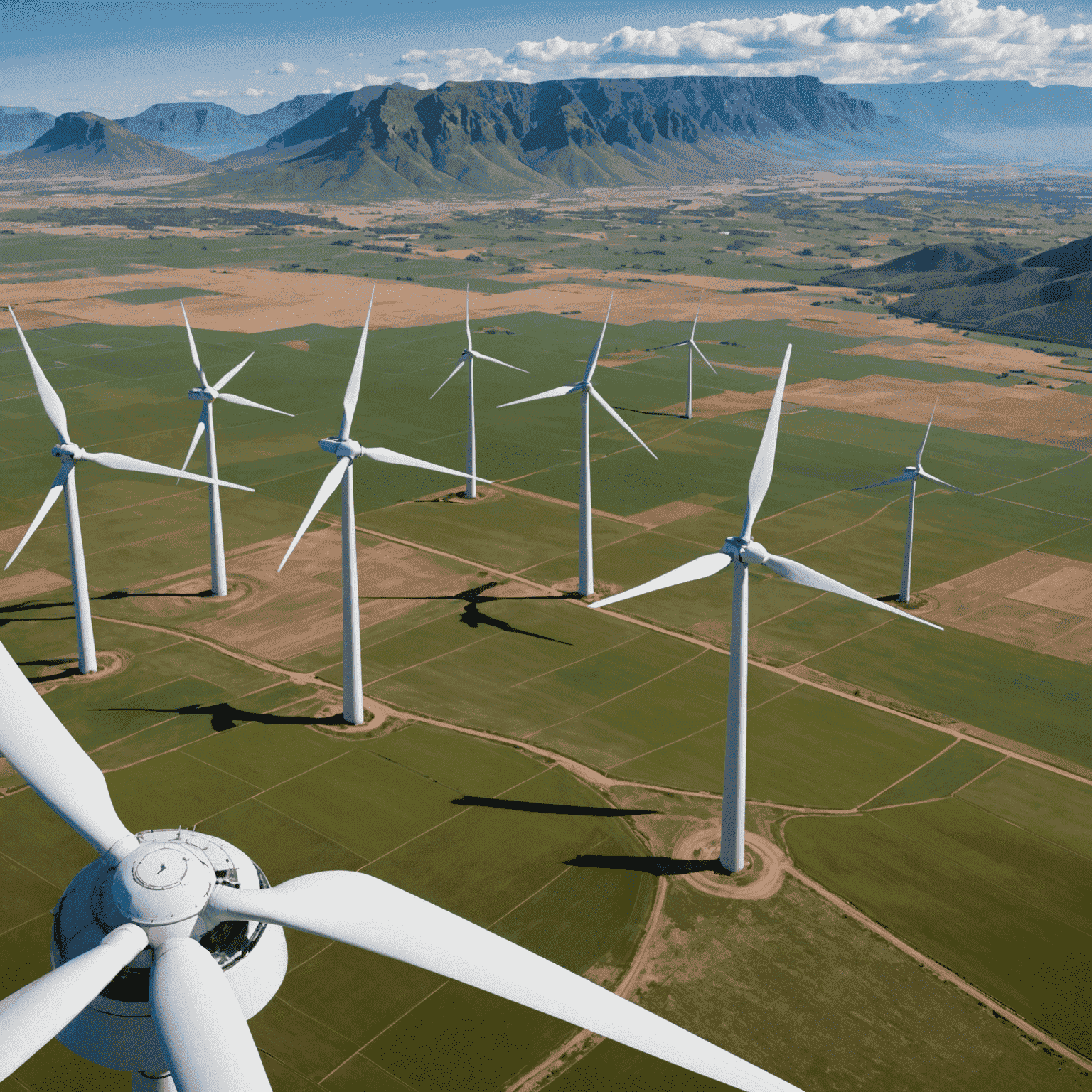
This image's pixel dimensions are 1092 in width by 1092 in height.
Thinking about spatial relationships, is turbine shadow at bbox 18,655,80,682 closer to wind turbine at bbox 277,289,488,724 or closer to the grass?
wind turbine at bbox 277,289,488,724

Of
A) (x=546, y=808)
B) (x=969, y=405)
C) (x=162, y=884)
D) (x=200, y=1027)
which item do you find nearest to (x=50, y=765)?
(x=162, y=884)

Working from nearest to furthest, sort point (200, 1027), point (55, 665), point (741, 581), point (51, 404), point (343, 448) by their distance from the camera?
point (200, 1027) → point (741, 581) → point (343, 448) → point (51, 404) → point (55, 665)

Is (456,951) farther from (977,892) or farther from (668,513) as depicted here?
(668,513)

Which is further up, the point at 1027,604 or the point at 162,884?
the point at 162,884

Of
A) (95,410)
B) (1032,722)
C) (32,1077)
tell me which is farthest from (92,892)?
(95,410)

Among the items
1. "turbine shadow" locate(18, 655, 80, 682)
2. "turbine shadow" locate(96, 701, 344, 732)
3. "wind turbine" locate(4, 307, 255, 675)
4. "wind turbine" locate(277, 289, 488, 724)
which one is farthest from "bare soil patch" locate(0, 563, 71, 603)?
"wind turbine" locate(277, 289, 488, 724)

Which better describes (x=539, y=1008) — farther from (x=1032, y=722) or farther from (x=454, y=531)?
(x=454, y=531)
